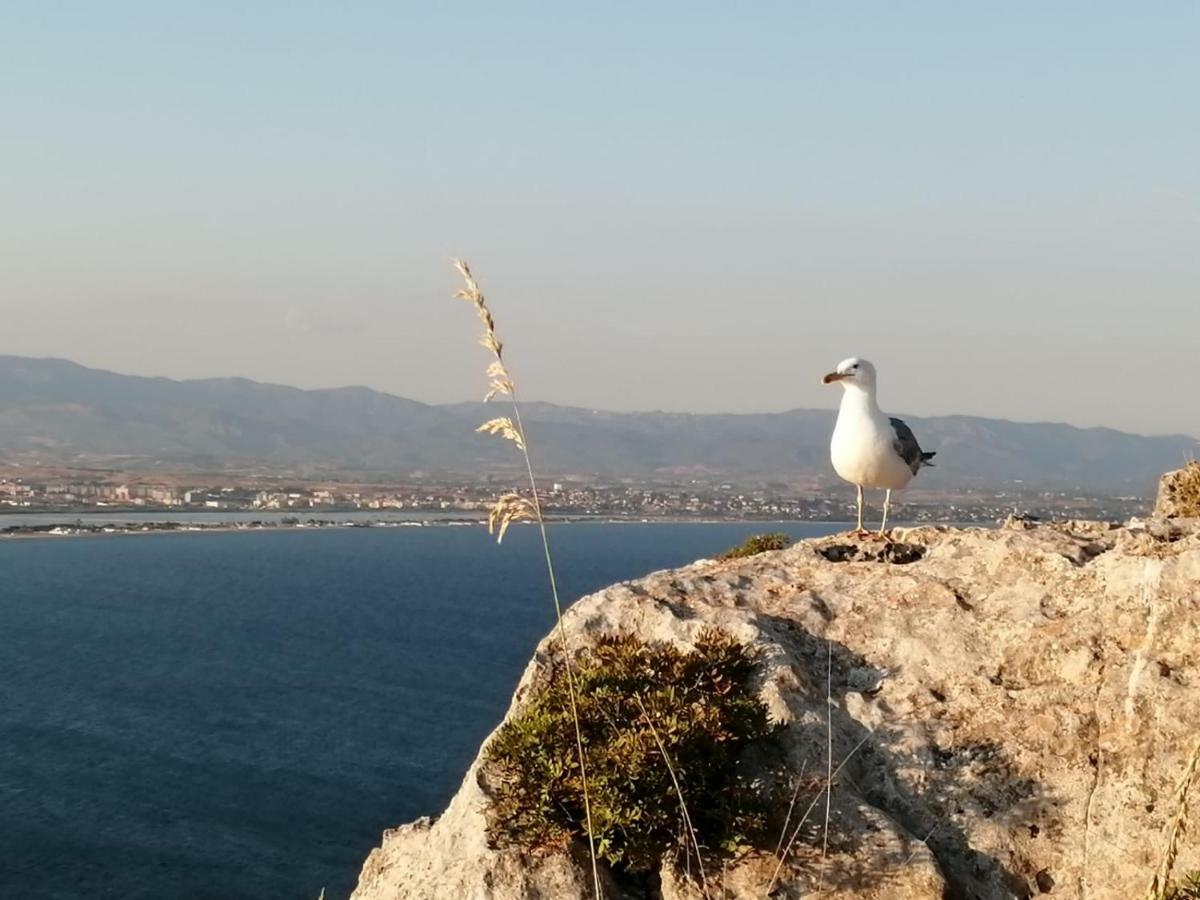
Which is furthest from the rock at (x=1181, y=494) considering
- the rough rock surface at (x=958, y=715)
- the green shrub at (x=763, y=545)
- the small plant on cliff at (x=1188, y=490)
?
the green shrub at (x=763, y=545)

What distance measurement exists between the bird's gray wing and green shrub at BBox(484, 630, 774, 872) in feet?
14.5

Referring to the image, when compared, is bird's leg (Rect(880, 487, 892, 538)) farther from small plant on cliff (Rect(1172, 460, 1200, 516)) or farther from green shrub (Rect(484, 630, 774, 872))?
small plant on cliff (Rect(1172, 460, 1200, 516))

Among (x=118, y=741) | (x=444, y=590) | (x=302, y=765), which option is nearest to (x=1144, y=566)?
(x=302, y=765)

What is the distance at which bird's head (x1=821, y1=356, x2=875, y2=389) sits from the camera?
1184 centimetres

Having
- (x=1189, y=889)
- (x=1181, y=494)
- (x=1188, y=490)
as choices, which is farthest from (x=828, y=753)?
(x=1181, y=494)

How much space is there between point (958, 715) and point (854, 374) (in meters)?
4.12

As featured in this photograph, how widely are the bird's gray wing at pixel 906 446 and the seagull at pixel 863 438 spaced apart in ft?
0.08

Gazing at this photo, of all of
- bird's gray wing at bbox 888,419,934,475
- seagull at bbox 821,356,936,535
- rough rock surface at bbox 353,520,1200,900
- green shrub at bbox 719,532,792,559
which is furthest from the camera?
green shrub at bbox 719,532,792,559

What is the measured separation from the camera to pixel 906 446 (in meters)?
12.6

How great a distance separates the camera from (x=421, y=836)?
8984mm

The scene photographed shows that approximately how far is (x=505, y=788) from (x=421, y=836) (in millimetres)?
1237

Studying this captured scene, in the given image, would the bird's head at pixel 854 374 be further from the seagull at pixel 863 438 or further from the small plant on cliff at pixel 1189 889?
the small plant on cliff at pixel 1189 889

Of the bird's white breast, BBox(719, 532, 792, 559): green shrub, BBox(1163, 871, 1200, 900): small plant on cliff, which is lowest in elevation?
BBox(1163, 871, 1200, 900): small plant on cliff

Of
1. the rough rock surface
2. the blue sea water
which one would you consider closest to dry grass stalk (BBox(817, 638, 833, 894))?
the rough rock surface
